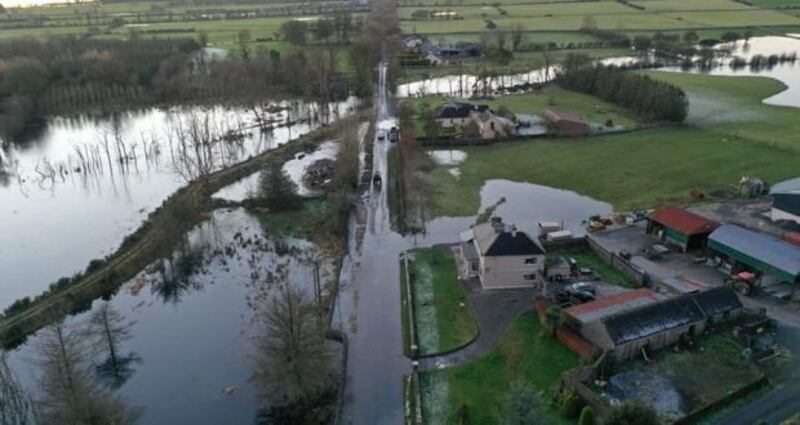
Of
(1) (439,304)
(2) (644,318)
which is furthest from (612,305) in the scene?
(1) (439,304)

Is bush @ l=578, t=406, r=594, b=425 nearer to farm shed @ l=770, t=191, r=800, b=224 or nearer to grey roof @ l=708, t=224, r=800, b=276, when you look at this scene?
grey roof @ l=708, t=224, r=800, b=276

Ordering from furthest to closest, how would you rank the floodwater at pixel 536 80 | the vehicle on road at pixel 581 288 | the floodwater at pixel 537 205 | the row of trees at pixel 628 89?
1. the floodwater at pixel 536 80
2. the row of trees at pixel 628 89
3. the floodwater at pixel 537 205
4. the vehicle on road at pixel 581 288

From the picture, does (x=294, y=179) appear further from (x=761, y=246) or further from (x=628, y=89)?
(x=628, y=89)

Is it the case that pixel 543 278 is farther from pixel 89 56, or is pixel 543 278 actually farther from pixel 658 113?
pixel 89 56

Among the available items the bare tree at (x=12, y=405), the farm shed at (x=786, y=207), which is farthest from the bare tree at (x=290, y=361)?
the farm shed at (x=786, y=207)

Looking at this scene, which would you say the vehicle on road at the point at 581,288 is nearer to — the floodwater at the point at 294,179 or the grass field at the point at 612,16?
the floodwater at the point at 294,179

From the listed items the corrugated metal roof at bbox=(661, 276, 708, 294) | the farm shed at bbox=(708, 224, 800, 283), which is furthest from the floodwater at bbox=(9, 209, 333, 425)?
the farm shed at bbox=(708, 224, 800, 283)
